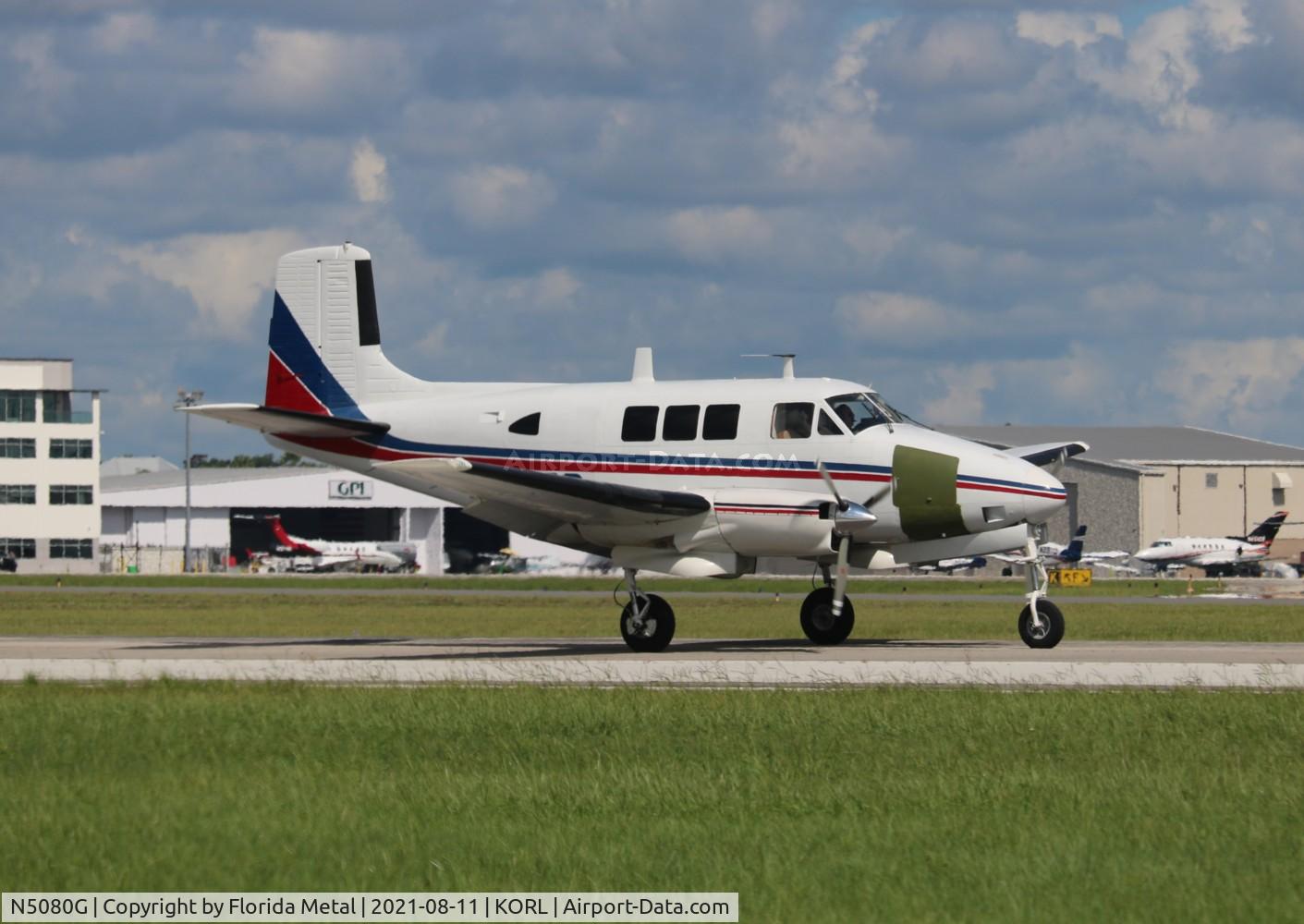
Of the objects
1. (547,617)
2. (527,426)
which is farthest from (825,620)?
(547,617)

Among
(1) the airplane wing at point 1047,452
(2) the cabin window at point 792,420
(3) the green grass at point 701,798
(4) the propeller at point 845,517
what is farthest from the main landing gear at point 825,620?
(3) the green grass at point 701,798

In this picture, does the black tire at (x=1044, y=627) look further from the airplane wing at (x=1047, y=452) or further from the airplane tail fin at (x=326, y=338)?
the airplane tail fin at (x=326, y=338)

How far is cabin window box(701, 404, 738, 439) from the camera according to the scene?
27.5m

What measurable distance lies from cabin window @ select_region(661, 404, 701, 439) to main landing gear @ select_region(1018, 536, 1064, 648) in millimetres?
5948

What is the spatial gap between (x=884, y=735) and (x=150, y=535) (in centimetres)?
12377

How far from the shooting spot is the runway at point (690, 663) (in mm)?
21250

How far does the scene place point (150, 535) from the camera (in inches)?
5197

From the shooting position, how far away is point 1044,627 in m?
26.5

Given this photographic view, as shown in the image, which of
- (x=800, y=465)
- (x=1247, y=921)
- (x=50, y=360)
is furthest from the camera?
(x=50, y=360)

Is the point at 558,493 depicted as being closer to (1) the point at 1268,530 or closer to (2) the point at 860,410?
(2) the point at 860,410

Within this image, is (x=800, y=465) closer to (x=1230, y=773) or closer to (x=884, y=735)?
(x=884, y=735)

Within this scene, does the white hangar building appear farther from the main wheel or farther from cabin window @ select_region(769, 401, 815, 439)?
cabin window @ select_region(769, 401, 815, 439)

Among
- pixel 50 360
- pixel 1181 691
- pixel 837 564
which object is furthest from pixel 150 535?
pixel 1181 691

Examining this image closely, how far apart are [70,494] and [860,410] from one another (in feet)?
351
